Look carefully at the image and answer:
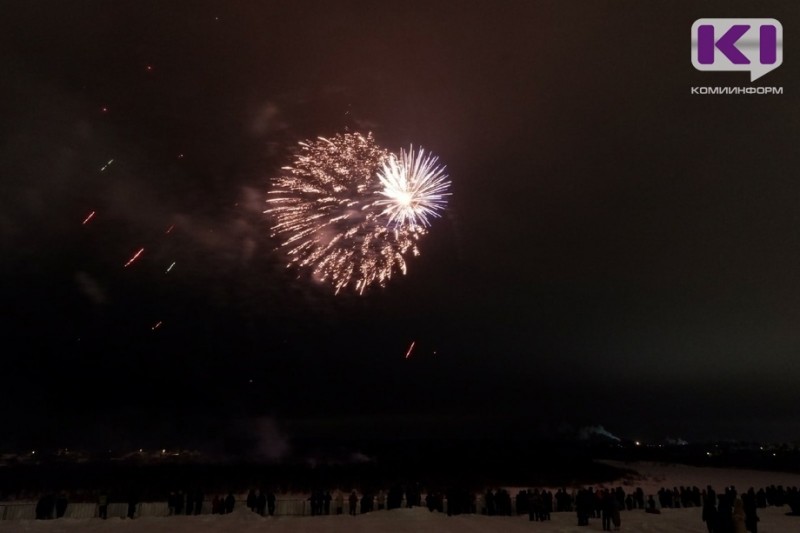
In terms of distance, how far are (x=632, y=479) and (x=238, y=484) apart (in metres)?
28.5

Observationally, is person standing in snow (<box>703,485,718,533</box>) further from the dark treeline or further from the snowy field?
the dark treeline

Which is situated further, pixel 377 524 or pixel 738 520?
pixel 377 524

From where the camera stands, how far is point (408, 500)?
2472 centimetres

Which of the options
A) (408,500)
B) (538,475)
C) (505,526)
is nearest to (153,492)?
(408,500)

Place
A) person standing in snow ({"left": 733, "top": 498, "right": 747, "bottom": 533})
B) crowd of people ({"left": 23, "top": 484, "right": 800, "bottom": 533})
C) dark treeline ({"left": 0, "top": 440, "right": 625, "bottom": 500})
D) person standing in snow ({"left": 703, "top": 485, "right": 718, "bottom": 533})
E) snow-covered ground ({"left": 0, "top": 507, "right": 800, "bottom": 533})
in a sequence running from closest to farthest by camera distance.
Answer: person standing in snow ({"left": 733, "top": 498, "right": 747, "bottom": 533}) → person standing in snow ({"left": 703, "top": 485, "right": 718, "bottom": 533}) → snow-covered ground ({"left": 0, "top": 507, "right": 800, "bottom": 533}) → crowd of people ({"left": 23, "top": 484, "right": 800, "bottom": 533}) → dark treeline ({"left": 0, "top": 440, "right": 625, "bottom": 500})

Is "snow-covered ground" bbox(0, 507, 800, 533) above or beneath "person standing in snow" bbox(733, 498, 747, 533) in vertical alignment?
beneath

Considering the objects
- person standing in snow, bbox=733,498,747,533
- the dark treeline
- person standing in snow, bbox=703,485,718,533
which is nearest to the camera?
person standing in snow, bbox=733,498,747,533

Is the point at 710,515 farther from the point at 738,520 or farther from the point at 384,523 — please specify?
the point at 384,523

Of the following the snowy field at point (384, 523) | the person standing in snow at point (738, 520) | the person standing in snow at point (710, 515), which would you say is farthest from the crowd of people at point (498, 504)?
the person standing in snow at point (738, 520)

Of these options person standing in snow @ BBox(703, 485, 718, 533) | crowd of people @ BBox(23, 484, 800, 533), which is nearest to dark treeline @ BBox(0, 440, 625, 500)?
crowd of people @ BBox(23, 484, 800, 533)

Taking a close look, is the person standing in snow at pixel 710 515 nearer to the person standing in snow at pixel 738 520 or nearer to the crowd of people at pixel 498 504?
the crowd of people at pixel 498 504

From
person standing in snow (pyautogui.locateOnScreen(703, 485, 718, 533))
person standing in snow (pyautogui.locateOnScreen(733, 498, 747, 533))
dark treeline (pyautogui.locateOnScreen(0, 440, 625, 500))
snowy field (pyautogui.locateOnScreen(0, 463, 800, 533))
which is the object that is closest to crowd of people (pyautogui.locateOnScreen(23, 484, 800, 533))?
person standing in snow (pyautogui.locateOnScreen(703, 485, 718, 533))

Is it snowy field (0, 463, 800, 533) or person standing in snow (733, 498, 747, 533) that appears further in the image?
snowy field (0, 463, 800, 533)

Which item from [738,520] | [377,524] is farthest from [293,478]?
[738,520]
